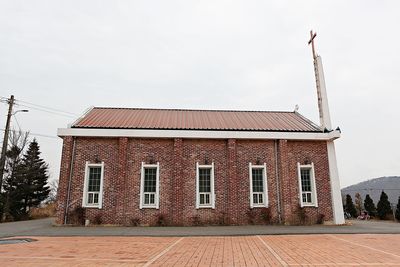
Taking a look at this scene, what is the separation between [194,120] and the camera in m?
21.8

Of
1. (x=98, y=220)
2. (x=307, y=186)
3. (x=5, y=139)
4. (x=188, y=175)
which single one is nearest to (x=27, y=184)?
(x=5, y=139)

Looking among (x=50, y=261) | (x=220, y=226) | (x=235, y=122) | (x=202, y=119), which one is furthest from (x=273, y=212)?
(x=50, y=261)

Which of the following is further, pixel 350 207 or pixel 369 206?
pixel 350 207

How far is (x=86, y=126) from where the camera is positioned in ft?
62.1

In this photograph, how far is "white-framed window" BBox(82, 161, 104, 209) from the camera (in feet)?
57.8

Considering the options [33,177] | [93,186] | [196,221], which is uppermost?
[33,177]

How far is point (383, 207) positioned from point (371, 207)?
2.23 m

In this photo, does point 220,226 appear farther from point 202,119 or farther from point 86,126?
point 86,126

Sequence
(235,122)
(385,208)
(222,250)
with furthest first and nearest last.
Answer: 1. (385,208)
2. (235,122)
3. (222,250)

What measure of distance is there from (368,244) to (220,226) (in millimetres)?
8201

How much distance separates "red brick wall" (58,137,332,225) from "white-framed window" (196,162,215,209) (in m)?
0.25

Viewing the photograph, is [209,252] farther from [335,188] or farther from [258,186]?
[335,188]

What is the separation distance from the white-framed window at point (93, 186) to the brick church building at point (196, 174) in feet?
0.19


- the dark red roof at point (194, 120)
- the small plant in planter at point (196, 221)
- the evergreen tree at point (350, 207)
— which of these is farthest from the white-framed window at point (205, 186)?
the evergreen tree at point (350, 207)
